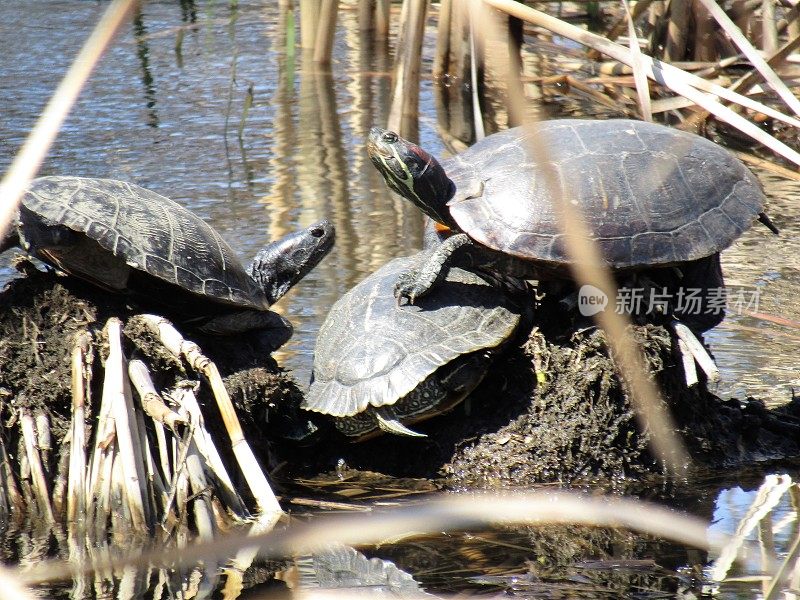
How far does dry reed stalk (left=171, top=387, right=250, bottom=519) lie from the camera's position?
3572 mm

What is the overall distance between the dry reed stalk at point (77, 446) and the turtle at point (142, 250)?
0.44 metres

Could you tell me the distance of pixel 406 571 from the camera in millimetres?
3383

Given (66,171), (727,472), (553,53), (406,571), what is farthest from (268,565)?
(553,53)

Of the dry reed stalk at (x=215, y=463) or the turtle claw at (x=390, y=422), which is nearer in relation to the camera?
the dry reed stalk at (x=215, y=463)

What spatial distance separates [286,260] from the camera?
495 centimetres

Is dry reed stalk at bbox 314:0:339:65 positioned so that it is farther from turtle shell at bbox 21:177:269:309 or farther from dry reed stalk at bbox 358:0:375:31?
turtle shell at bbox 21:177:269:309

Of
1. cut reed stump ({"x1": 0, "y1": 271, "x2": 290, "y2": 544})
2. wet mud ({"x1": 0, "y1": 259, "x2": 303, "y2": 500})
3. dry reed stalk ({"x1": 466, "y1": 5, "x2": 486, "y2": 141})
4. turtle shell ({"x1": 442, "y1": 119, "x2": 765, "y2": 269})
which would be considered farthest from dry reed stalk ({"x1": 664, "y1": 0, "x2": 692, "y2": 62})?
cut reed stump ({"x1": 0, "y1": 271, "x2": 290, "y2": 544})

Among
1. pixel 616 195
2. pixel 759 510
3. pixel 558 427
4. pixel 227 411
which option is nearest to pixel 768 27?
pixel 616 195

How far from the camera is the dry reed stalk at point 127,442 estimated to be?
3496mm

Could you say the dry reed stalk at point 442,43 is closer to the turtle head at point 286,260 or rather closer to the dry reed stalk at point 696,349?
the turtle head at point 286,260

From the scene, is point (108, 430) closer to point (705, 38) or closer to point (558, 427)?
point (558, 427)

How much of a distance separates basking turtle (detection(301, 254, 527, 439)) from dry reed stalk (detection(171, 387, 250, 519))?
2.42ft

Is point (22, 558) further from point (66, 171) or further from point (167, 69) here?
point (167, 69)

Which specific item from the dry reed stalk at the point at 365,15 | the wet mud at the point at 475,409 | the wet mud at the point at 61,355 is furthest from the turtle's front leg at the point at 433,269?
the dry reed stalk at the point at 365,15
